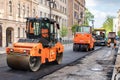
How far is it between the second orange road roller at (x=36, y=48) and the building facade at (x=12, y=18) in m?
23.9

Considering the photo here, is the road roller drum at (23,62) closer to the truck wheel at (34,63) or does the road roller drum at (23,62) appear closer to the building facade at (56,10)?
the truck wheel at (34,63)

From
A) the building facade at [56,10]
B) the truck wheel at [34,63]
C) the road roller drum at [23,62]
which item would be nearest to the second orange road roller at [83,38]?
the truck wheel at [34,63]

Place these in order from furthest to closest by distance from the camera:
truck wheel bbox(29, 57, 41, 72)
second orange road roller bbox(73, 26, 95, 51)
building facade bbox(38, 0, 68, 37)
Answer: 1. building facade bbox(38, 0, 68, 37)
2. second orange road roller bbox(73, 26, 95, 51)
3. truck wheel bbox(29, 57, 41, 72)

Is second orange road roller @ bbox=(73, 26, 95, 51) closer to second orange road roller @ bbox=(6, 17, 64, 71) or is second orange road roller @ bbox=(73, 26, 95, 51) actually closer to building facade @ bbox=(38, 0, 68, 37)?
second orange road roller @ bbox=(6, 17, 64, 71)

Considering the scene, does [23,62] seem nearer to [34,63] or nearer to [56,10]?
[34,63]

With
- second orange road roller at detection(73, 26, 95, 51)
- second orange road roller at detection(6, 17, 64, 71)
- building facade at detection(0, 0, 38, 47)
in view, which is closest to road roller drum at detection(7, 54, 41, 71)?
second orange road roller at detection(6, 17, 64, 71)

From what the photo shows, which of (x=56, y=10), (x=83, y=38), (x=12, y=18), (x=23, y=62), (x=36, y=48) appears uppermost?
(x=56, y=10)

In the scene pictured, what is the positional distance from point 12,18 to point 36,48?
30.2 m

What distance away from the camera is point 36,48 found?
1456cm

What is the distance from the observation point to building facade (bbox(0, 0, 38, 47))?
4084 centimetres

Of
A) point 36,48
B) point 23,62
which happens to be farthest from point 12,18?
point 23,62

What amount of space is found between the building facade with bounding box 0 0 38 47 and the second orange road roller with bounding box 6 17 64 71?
23944 millimetres

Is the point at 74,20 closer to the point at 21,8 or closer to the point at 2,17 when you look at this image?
the point at 21,8

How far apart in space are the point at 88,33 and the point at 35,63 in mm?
17646
